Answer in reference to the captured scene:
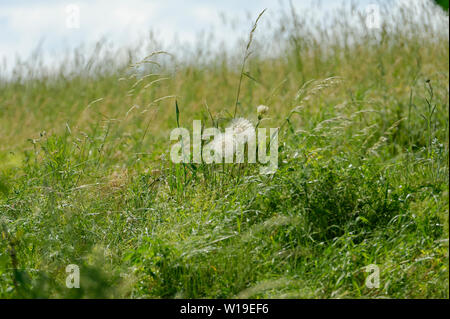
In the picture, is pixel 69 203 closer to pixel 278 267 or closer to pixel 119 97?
pixel 278 267

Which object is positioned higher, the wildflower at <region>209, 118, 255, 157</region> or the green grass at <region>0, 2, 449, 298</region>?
the wildflower at <region>209, 118, 255, 157</region>

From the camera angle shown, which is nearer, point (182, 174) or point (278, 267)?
point (278, 267)

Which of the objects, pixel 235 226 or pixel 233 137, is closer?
pixel 235 226

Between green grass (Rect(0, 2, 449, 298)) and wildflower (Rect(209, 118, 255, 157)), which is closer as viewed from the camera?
green grass (Rect(0, 2, 449, 298))

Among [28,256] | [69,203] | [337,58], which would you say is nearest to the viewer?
[28,256]

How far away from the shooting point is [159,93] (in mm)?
7133

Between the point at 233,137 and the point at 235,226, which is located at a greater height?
the point at 233,137

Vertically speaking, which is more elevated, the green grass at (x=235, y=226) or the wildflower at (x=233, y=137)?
the wildflower at (x=233, y=137)

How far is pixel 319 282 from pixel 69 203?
162 cm

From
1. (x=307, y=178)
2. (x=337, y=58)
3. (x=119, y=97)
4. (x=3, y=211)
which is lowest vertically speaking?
(x=3, y=211)

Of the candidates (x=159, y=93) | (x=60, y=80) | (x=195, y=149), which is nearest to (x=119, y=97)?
(x=159, y=93)

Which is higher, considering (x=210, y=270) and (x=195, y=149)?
(x=195, y=149)

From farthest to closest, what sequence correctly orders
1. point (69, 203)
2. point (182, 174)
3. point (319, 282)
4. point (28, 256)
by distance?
point (182, 174) → point (69, 203) → point (28, 256) → point (319, 282)

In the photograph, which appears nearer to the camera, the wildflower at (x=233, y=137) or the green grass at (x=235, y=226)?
the green grass at (x=235, y=226)
